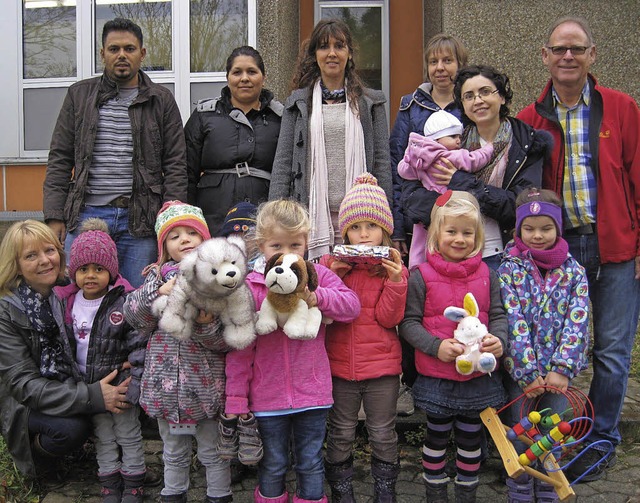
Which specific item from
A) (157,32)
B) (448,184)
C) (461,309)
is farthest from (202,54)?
(461,309)

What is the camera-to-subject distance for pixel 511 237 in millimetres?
3648

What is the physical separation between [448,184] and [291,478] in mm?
1895

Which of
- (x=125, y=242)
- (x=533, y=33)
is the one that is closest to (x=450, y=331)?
(x=125, y=242)

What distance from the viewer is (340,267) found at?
3.27 meters

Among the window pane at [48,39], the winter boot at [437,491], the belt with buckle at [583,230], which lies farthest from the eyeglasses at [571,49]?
the window pane at [48,39]

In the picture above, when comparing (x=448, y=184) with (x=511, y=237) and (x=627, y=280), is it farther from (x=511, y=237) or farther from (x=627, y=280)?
(x=627, y=280)

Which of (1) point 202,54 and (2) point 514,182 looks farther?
(1) point 202,54

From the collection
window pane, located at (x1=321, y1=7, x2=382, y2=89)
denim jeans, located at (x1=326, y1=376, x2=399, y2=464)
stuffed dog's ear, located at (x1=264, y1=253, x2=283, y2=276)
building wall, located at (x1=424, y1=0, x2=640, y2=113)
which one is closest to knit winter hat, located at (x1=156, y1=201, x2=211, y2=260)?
stuffed dog's ear, located at (x1=264, y1=253, x2=283, y2=276)

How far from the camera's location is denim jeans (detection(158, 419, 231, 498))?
3182 mm

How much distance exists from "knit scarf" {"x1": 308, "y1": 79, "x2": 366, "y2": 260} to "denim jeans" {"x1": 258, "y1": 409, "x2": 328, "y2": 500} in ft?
3.60

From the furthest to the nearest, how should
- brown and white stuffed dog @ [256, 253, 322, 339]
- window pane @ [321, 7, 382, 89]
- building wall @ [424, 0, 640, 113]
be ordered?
window pane @ [321, 7, 382, 89], building wall @ [424, 0, 640, 113], brown and white stuffed dog @ [256, 253, 322, 339]

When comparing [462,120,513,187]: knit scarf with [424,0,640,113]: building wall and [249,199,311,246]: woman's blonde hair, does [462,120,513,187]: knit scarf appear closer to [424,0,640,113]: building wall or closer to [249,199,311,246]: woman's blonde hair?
[249,199,311,246]: woman's blonde hair

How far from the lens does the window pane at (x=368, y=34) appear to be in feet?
27.9

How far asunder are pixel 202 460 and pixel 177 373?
47cm
